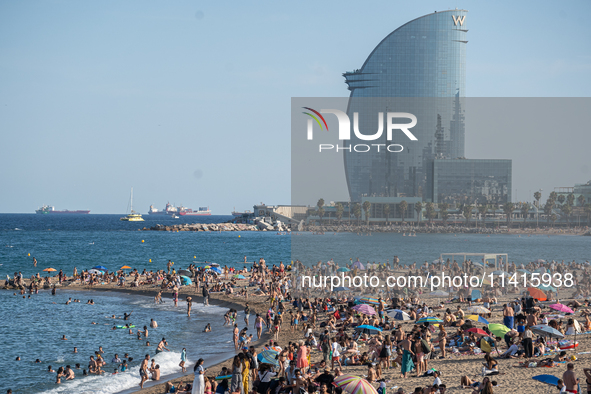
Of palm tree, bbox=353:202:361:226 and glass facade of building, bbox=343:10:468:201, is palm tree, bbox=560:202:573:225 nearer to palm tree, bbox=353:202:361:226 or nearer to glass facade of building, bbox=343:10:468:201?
glass facade of building, bbox=343:10:468:201

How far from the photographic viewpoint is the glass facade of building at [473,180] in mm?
151500

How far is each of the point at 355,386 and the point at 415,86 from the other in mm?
178956

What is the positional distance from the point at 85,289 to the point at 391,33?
166076 millimetres

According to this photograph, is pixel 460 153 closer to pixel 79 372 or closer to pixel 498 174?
pixel 498 174

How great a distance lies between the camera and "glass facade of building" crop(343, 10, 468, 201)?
177250 mm

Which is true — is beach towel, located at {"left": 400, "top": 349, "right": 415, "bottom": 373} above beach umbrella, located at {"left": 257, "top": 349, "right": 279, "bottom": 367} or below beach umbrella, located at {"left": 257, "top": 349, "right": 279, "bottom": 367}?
above

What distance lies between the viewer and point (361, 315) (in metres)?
22.0

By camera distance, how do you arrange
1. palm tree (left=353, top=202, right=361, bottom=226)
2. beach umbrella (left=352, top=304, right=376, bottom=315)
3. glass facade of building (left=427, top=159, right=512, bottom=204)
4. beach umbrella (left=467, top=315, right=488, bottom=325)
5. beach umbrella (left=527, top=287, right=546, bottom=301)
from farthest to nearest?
1. palm tree (left=353, top=202, right=361, bottom=226)
2. glass facade of building (left=427, top=159, right=512, bottom=204)
3. beach umbrella (left=527, top=287, right=546, bottom=301)
4. beach umbrella (left=352, top=304, right=376, bottom=315)
5. beach umbrella (left=467, top=315, right=488, bottom=325)

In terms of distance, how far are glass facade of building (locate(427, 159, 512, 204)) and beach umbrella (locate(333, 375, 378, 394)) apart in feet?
492

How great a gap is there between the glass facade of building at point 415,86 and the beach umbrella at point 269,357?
Answer: 163 m

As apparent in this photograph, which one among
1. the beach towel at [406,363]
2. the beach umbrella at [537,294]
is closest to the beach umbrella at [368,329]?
the beach towel at [406,363]

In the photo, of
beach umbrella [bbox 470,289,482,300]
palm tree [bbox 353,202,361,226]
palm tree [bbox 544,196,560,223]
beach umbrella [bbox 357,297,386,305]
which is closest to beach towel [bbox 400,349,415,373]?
beach umbrella [bbox 357,297,386,305]

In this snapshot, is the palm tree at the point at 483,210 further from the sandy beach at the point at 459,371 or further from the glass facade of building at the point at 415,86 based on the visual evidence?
the sandy beach at the point at 459,371

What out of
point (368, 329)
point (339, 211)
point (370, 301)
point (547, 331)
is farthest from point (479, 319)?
point (339, 211)
